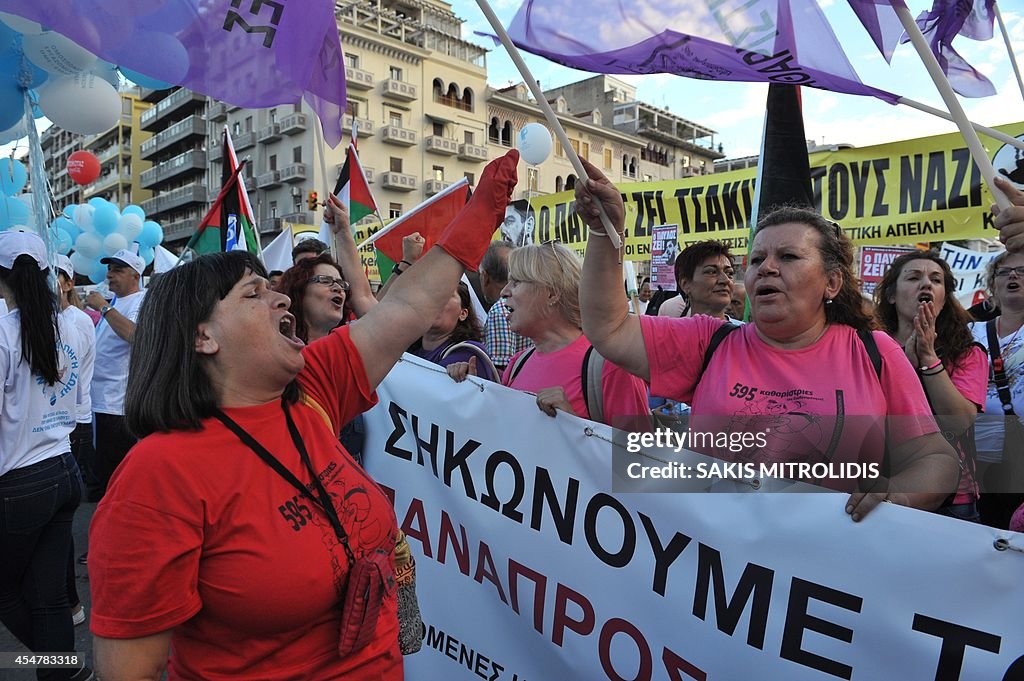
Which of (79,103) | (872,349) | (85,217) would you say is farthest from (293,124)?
(872,349)

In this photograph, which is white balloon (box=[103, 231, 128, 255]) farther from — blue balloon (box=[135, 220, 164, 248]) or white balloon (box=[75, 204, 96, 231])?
blue balloon (box=[135, 220, 164, 248])

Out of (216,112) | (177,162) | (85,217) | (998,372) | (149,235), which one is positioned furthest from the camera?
(177,162)

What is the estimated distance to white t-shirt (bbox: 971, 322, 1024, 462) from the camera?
302cm

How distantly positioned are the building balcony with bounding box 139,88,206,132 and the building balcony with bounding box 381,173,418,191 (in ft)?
51.3

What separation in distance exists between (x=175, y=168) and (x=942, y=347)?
55420 mm

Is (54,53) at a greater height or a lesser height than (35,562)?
greater

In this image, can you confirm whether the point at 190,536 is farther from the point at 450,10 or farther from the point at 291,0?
the point at 450,10

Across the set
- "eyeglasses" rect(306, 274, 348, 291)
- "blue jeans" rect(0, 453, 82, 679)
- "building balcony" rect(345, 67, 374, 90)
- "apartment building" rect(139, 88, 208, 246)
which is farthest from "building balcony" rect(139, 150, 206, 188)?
"blue jeans" rect(0, 453, 82, 679)

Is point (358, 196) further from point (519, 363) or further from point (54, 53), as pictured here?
point (519, 363)

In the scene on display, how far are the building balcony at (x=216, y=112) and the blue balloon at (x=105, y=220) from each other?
40252 mm

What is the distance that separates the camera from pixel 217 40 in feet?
7.22

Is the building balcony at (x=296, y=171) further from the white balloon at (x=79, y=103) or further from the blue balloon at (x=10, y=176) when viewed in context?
the white balloon at (x=79, y=103)

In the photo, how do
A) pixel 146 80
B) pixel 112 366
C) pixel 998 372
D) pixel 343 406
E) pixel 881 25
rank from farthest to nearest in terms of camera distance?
pixel 112 366 < pixel 146 80 < pixel 998 372 < pixel 881 25 < pixel 343 406

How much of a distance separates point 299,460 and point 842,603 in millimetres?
1355
